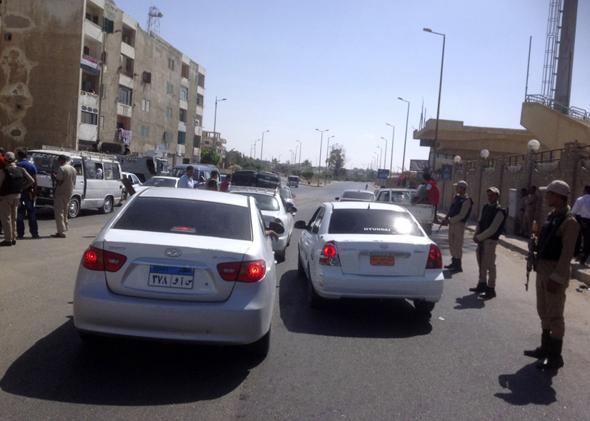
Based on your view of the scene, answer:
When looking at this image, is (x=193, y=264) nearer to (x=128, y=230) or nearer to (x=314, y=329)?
(x=128, y=230)

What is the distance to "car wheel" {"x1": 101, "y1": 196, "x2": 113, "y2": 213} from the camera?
23719 millimetres

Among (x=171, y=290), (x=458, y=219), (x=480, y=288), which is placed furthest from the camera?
(x=458, y=219)

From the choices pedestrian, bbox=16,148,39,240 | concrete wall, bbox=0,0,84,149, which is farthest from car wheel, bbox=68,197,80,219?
concrete wall, bbox=0,0,84,149

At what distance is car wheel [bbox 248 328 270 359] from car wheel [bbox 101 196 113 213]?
60.6 ft

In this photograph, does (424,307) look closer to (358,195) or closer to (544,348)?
(544,348)

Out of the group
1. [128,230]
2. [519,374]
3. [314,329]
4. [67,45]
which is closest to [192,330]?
[128,230]

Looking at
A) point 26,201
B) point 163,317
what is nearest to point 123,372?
point 163,317

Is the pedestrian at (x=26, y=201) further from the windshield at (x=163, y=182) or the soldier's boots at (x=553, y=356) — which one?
the windshield at (x=163, y=182)

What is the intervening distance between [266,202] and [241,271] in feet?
30.2

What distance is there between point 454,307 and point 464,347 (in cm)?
241

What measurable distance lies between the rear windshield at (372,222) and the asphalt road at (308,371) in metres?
1.10

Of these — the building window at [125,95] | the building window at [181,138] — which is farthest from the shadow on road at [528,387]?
the building window at [181,138]

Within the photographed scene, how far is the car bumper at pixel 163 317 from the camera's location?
5484 mm

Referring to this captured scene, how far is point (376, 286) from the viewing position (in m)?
8.23
